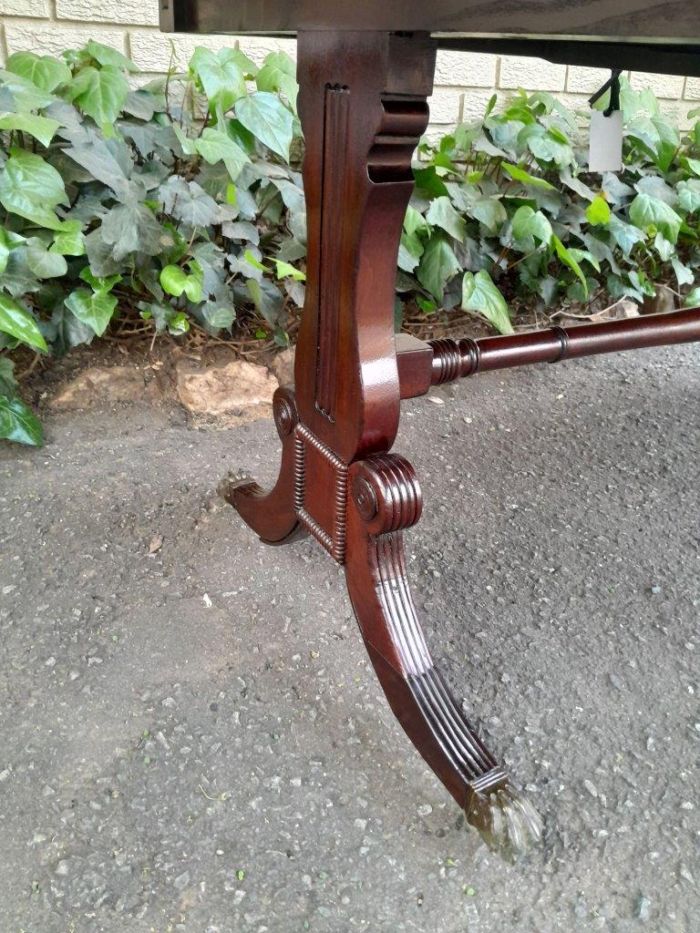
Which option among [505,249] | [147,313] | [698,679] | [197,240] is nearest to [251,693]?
[698,679]

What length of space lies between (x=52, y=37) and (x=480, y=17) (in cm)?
181

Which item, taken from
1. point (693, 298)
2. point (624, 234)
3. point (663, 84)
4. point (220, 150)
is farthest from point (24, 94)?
point (663, 84)

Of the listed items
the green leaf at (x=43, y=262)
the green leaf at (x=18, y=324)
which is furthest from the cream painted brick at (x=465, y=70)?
the green leaf at (x=18, y=324)

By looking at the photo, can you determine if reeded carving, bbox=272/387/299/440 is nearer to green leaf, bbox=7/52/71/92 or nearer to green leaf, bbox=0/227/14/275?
green leaf, bbox=0/227/14/275

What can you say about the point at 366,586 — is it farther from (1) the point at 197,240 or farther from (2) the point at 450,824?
(1) the point at 197,240

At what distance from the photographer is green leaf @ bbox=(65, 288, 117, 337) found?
1730 mm

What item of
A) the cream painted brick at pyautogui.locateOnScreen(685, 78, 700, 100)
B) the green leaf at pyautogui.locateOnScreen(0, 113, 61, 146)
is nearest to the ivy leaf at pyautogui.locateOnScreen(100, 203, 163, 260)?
the green leaf at pyautogui.locateOnScreen(0, 113, 61, 146)

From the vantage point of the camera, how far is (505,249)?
7.78 feet

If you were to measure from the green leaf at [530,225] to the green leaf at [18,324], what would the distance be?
1354 mm

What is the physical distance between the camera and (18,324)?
5.14 feet

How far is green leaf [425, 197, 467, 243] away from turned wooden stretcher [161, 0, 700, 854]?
2.82 feet

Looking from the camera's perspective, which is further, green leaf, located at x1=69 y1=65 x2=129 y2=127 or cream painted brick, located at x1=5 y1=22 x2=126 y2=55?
cream painted brick, located at x1=5 y1=22 x2=126 y2=55

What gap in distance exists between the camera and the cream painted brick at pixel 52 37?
6.73ft

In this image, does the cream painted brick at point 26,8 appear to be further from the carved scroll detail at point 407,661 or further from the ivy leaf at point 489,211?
→ the carved scroll detail at point 407,661
